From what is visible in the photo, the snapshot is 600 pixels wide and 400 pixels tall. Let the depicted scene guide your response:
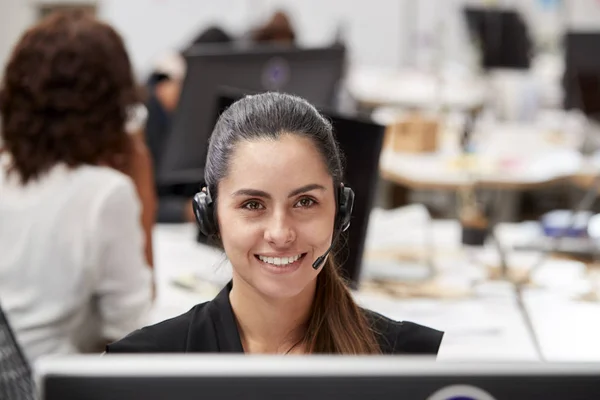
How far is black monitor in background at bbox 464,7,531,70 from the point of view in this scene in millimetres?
5363

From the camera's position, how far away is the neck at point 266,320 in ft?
3.89

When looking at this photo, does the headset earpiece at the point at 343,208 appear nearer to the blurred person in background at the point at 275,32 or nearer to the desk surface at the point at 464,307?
the desk surface at the point at 464,307

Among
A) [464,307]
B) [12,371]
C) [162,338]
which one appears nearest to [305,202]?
[162,338]

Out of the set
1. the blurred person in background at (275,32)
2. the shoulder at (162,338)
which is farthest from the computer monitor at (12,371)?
the blurred person in background at (275,32)

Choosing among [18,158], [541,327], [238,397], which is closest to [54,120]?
[18,158]

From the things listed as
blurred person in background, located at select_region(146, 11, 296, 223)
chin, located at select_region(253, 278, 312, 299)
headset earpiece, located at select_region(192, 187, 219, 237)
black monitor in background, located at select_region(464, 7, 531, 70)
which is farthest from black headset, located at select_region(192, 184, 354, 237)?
black monitor in background, located at select_region(464, 7, 531, 70)

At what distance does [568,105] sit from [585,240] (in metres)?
1.37

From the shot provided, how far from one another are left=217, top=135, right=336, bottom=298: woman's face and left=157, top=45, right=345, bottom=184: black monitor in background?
122cm

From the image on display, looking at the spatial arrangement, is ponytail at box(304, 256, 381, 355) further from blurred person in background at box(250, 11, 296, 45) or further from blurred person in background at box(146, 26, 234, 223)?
blurred person in background at box(250, 11, 296, 45)

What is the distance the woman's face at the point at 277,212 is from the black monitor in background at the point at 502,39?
443 centimetres

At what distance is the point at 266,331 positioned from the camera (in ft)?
3.90

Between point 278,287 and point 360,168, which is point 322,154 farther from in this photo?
point 360,168

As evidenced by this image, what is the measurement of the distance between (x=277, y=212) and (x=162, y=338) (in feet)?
0.72

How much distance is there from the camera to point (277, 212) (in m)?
1.10
